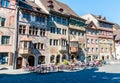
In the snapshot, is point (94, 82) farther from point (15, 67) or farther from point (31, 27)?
point (31, 27)

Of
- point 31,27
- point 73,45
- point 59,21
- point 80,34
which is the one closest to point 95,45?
point 80,34

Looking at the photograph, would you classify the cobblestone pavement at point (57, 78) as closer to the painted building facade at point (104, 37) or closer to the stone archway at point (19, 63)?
the stone archway at point (19, 63)

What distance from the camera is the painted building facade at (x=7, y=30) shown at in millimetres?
31922

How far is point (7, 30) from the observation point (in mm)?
32594

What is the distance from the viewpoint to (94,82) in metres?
20.2

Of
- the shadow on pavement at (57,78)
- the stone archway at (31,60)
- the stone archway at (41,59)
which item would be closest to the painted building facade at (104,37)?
the stone archway at (41,59)

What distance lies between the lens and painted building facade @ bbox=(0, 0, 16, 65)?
31.9 metres

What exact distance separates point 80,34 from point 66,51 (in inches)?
335

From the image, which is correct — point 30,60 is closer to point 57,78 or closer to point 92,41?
point 57,78

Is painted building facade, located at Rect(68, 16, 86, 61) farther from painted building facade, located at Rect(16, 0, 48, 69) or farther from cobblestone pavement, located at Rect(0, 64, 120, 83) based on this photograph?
cobblestone pavement, located at Rect(0, 64, 120, 83)

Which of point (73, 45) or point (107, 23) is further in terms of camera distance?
point (107, 23)

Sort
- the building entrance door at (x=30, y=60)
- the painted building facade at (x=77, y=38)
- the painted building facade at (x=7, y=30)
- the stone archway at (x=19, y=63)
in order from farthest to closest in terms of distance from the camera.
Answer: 1. the painted building facade at (x=77, y=38)
2. the building entrance door at (x=30, y=60)
3. the stone archway at (x=19, y=63)
4. the painted building facade at (x=7, y=30)

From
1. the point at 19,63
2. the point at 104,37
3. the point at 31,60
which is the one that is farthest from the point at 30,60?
the point at 104,37

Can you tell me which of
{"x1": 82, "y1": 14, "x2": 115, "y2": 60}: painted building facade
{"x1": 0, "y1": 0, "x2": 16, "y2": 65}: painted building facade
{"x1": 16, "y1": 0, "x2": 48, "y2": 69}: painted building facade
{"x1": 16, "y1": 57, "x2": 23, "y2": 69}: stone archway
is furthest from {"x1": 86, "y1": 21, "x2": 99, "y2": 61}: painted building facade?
{"x1": 0, "y1": 0, "x2": 16, "y2": 65}: painted building facade
